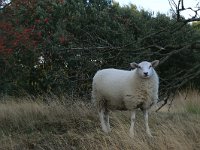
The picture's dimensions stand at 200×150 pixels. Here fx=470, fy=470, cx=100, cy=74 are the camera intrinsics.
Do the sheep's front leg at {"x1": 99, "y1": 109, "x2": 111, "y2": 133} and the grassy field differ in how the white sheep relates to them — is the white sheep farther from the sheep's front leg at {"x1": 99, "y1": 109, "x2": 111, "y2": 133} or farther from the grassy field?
the grassy field

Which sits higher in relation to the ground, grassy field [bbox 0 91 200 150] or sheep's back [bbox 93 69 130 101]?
sheep's back [bbox 93 69 130 101]

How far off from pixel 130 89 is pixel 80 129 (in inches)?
62.6

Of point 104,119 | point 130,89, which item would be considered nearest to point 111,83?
point 130,89

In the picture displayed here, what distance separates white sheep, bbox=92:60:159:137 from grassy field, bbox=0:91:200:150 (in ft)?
1.34

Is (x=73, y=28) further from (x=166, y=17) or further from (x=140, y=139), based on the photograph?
(x=140, y=139)

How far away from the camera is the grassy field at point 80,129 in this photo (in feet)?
24.3

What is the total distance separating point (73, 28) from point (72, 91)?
24.2 feet

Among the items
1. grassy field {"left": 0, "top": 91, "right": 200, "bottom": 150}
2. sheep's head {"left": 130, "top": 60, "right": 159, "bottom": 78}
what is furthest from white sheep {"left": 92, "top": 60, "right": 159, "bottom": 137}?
grassy field {"left": 0, "top": 91, "right": 200, "bottom": 150}

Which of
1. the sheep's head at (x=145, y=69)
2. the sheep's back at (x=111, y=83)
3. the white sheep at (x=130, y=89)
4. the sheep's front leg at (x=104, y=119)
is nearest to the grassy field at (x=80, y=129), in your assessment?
the sheep's front leg at (x=104, y=119)

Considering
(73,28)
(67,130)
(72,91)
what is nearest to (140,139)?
(67,130)

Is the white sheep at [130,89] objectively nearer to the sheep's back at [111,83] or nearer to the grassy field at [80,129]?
the sheep's back at [111,83]

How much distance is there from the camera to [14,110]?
12641 mm

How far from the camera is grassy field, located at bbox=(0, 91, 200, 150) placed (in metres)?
7.41

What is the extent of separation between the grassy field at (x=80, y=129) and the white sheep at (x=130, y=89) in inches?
16.1
